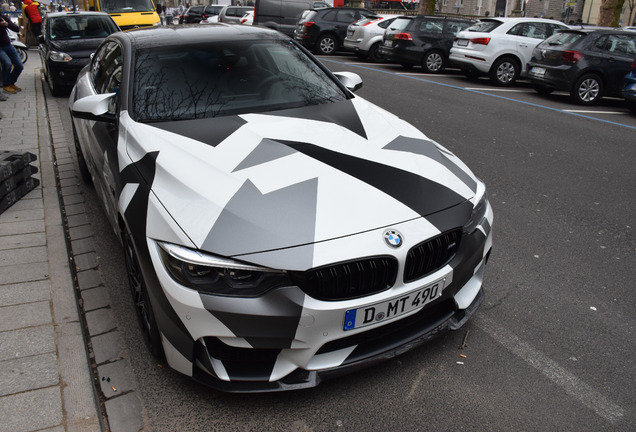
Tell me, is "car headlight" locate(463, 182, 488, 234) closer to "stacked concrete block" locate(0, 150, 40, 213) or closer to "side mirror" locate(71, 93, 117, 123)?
"side mirror" locate(71, 93, 117, 123)

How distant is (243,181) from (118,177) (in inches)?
35.3

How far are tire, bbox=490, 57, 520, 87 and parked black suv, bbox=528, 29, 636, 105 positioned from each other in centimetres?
183

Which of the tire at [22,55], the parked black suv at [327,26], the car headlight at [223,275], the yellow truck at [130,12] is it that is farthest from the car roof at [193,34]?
the parked black suv at [327,26]

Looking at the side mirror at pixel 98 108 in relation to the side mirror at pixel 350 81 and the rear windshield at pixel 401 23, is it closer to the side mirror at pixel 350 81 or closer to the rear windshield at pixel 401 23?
the side mirror at pixel 350 81

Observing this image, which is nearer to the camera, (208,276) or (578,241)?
(208,276)

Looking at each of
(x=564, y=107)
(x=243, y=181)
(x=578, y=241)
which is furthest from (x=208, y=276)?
(x=564, y=107)

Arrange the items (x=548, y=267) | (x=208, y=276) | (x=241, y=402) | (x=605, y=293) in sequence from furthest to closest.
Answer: (x=548, y=267) → (x=605, y=293) → (x=241, y=402) → (x=208, y=276)

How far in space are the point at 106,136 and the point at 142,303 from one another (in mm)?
1248

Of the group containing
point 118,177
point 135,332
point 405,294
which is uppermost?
point 118,177

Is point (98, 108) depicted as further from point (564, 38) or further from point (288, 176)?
point (564, 38)

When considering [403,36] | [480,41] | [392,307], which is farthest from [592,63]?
[392,307]

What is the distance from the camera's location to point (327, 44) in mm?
19156

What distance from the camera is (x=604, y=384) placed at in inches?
106

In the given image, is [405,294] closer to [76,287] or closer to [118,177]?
[118,177]
